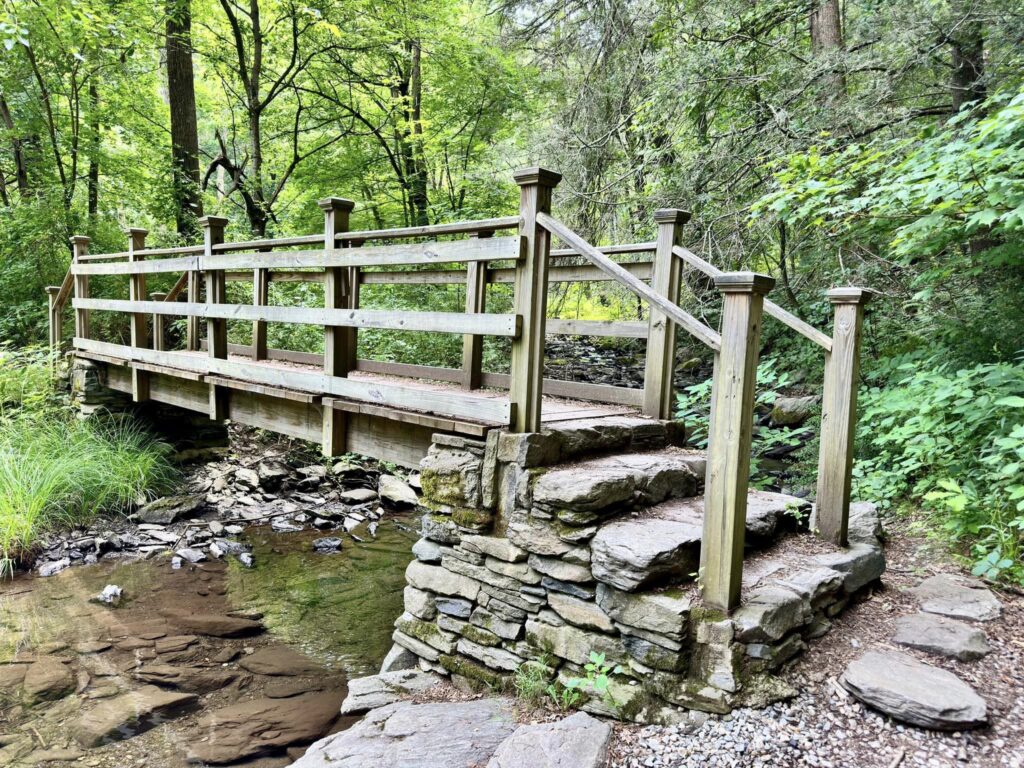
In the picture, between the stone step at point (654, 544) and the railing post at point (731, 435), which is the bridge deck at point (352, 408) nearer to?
the stone step at point (654, 544)

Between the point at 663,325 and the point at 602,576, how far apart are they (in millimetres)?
1924

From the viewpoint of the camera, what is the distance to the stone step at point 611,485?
3133 millimetres

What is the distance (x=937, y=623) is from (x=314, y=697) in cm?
375

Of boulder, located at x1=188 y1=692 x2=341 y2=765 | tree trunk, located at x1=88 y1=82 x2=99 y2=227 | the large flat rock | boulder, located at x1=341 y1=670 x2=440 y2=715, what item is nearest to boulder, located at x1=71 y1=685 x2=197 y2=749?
boulder, located at x1=188 y1=692 x2=341 y2=765

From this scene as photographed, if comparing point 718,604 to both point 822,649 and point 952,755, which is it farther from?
point 952,755

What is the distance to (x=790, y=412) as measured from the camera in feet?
24.6

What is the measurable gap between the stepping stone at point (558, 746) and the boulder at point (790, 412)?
18.3 ft

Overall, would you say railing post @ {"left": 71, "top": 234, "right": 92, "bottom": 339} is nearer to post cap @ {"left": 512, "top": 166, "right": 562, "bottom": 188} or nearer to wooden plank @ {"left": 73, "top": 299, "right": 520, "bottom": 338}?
wooden plank @ {"left": 73, "top": 299, "right": 520, "bottom": 338}

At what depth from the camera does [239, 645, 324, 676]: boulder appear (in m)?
4.57

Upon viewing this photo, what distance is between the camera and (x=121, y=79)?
11203 mm

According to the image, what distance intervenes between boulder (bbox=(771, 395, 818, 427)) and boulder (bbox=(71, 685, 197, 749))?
6480 millimetres

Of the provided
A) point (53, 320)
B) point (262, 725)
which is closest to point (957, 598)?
point (262, 725)

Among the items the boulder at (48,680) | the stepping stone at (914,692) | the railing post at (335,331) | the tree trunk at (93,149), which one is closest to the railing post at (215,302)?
the railing post at (335,331)

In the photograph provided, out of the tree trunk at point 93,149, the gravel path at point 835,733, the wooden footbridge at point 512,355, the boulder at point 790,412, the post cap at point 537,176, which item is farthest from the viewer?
the tree trunk at point 93,149
